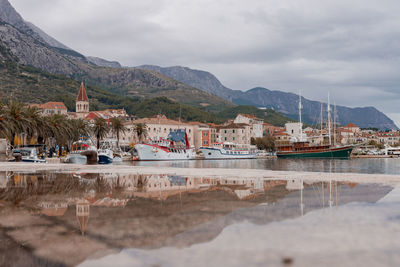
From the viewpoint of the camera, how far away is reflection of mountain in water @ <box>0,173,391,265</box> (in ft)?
21.6

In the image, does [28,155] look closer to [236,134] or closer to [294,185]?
[294,185]

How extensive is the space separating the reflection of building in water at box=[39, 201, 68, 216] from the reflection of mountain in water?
0.03m

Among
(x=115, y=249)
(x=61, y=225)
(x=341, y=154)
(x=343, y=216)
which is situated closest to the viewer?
(x=115, y=249)

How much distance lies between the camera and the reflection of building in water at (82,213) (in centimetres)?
793

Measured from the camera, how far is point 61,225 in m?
7.94

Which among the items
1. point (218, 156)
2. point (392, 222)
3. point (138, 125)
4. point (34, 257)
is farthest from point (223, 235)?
point (218, 156)

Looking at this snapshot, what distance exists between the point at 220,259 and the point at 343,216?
4.58m

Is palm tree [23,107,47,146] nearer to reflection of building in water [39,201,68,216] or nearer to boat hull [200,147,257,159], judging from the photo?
reflection of building in water [39,201,68,216]

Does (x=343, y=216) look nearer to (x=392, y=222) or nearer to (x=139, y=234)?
(x=392, y=222)

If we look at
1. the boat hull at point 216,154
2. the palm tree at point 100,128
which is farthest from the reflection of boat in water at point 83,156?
the boat hull at point 216,154

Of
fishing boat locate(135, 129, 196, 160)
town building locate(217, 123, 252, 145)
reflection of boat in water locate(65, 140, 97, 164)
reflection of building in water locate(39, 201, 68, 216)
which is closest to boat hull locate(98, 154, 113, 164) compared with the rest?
reflection of boat in water locate(65, 140, 97, 164)

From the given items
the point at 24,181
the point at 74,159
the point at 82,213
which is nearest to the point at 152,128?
the point at 74,159

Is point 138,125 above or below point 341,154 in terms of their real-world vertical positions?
above

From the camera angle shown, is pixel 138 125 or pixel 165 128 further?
pixel 165 128
